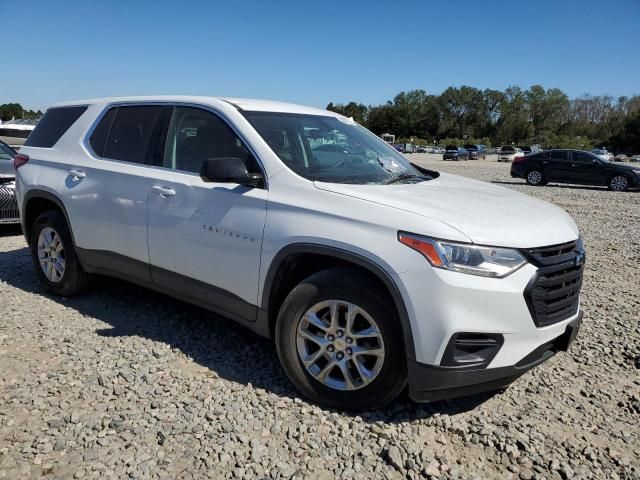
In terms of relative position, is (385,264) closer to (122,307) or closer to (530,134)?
(122,307)

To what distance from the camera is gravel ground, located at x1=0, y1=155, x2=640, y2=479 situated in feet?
8.33

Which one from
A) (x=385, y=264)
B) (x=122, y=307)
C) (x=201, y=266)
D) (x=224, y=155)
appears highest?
(x=224, y=155)

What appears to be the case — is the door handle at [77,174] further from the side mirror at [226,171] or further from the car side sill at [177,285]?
the side mirror at [226,171]

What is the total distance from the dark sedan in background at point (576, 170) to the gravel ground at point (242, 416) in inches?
661

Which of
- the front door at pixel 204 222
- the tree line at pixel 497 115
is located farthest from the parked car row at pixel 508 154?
the front door at pixel 204 222

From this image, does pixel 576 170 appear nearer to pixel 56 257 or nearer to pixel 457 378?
pixel 56 257

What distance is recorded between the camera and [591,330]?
14.2 ft

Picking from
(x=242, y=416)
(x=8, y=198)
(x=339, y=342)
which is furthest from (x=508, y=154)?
(x=242, y=416)

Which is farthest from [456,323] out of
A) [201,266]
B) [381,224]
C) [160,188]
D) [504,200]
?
[160,188]

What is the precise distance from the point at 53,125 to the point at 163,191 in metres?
2.02

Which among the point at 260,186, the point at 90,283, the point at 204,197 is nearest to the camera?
the point at 260,186

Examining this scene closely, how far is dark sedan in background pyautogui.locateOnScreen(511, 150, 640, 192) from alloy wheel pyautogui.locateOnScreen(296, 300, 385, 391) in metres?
19.1

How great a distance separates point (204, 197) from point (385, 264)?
141cm

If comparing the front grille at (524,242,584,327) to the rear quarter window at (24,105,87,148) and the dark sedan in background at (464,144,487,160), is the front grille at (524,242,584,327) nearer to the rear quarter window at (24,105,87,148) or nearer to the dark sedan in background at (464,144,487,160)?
the rear quarter window at (24,105,87,148)
